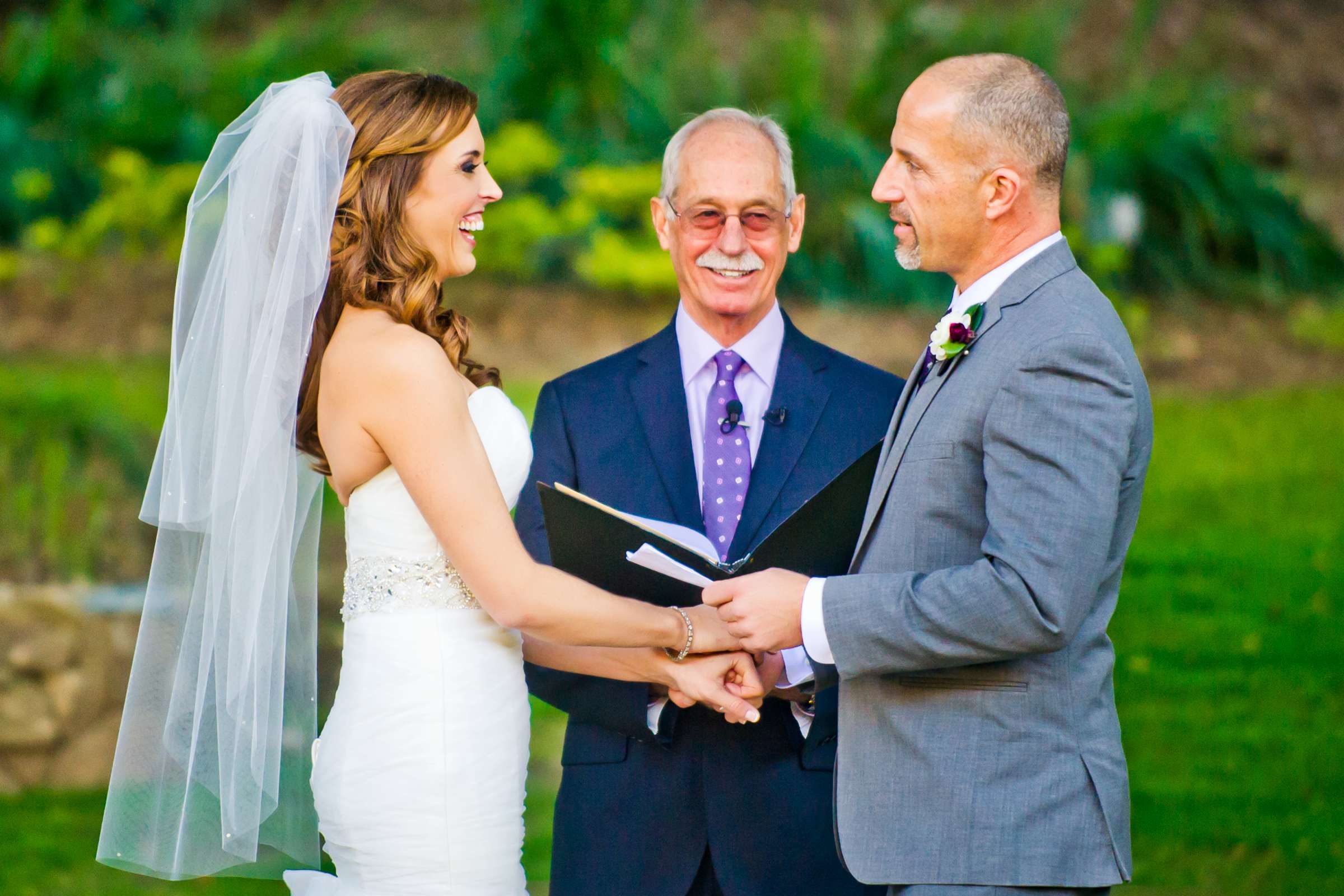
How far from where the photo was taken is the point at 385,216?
2689 mm

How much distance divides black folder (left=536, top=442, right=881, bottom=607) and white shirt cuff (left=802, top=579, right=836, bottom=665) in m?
0.17

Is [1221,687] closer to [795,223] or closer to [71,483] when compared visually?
[795,223]

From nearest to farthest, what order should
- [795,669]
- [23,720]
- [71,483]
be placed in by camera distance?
[795,669], [23,720], [71,483]

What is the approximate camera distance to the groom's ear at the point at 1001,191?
2359mm

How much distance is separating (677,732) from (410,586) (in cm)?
73

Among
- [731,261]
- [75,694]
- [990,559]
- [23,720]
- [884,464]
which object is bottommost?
[23,720]

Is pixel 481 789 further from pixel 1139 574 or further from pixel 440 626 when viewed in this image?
pixel 1139 574

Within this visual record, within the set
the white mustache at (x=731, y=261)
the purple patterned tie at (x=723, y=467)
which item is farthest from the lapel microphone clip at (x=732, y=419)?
the white mustache at (x=731, y=261)

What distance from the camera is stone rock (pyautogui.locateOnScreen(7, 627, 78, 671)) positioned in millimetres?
5648

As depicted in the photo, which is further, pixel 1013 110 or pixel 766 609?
pixel 766 609

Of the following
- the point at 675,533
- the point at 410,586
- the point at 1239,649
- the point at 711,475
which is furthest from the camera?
the point at 1239,649

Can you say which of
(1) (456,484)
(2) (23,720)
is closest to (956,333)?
(1) (456,484)

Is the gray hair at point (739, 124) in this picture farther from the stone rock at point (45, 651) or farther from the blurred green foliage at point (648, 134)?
the blurred green foliage at point (648, 134)

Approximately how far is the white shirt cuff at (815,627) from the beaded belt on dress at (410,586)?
705 millimetres
